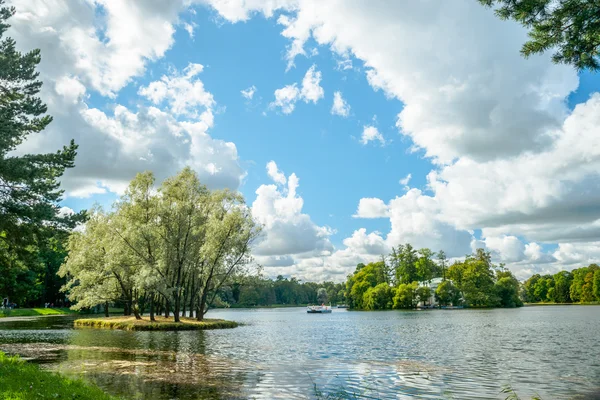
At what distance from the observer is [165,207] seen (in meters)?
51.6

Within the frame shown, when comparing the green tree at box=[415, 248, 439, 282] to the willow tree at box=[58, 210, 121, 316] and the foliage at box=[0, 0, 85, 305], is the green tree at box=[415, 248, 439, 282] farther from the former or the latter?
the foliage at box=[0, 0, 85, 305]

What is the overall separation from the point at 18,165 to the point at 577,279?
19746 cm

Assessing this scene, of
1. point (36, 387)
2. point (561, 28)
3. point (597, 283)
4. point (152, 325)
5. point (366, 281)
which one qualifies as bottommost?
point (597, 283)

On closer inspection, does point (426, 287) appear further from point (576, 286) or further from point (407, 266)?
point (576, 286)

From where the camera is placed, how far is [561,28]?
539 inches

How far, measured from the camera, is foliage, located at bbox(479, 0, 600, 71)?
13253mm

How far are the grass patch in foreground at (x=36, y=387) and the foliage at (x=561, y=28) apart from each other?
53.0 feet

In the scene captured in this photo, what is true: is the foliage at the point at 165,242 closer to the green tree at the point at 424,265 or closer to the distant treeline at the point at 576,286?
the green tree at the point at 424,265

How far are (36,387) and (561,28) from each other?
1860cm

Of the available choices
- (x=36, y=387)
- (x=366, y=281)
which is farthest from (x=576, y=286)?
(x=36, y=387)

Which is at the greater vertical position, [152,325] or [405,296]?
[152,325]

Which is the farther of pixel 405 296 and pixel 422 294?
pixel 422 294

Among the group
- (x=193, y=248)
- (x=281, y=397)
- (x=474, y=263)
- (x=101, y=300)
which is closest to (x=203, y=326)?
(x=193, y=248)

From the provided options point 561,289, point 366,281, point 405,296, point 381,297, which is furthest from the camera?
point 561,289
